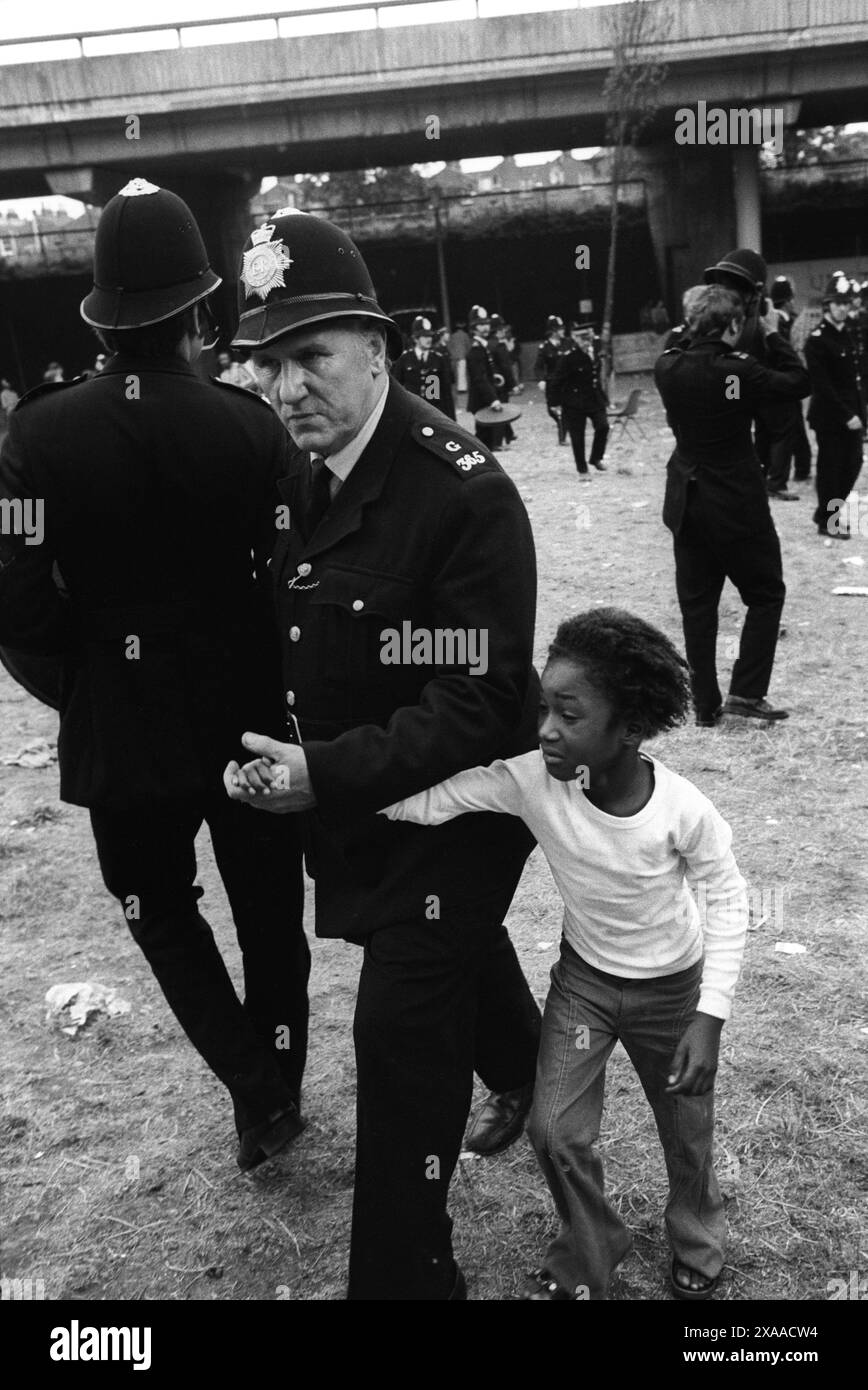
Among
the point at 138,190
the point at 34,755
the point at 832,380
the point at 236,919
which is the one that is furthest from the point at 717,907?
the point at 832,380

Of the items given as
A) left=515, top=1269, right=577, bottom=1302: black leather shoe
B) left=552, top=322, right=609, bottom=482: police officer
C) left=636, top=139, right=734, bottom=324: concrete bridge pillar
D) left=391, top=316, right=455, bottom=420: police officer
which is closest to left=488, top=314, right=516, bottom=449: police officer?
left=391, top=316, right=455, bottom=420: police officer

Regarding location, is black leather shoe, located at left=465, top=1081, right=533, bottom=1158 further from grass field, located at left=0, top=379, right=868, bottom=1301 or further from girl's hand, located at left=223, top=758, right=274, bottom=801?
girl's hand, located at left=223, top=758, right=274, bottom=801

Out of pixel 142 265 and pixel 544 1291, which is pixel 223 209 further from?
pixel 544 1291

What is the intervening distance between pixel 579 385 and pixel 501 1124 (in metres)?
10.6

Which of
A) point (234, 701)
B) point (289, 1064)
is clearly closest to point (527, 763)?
point (234, 701)

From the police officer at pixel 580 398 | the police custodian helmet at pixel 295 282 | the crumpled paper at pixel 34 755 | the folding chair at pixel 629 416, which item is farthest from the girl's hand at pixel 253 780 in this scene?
the folding chair at pixel 629 416

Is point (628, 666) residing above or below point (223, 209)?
below

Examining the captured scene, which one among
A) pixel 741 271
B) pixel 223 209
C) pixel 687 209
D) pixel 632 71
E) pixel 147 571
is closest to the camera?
pixel 147 571

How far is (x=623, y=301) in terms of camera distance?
27703 mm

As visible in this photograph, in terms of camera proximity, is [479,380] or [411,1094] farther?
[479,380]

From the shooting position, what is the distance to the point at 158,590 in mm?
2527

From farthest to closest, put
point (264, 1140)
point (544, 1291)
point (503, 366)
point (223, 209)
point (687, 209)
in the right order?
point (223, 209), point (687, 209), point (503, 366), point (264, 1140), point (544, 1291)

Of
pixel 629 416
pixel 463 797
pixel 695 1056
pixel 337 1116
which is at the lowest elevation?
pixel 629 416

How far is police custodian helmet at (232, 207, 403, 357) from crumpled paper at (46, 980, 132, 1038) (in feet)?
7.46
